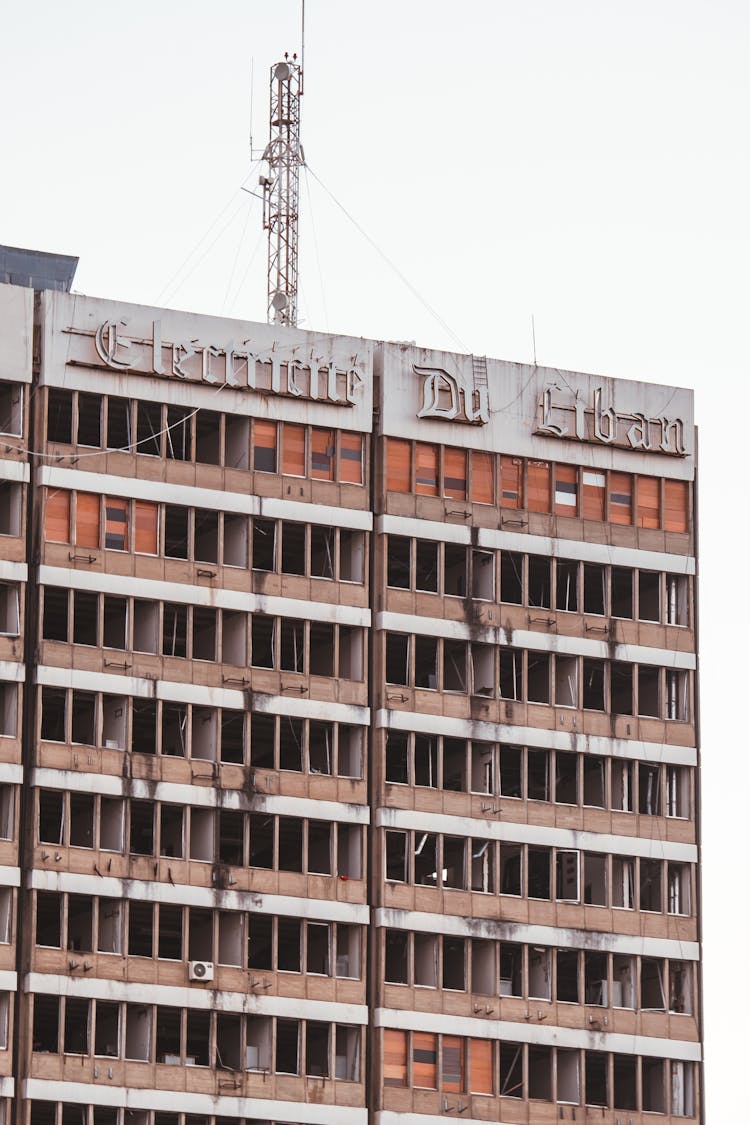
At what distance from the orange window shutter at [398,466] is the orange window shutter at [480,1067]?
86.2 ft

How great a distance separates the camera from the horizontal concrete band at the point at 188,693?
479 feet

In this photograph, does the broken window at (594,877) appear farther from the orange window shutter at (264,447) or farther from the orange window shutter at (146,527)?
the orange window shutter at (146,527)

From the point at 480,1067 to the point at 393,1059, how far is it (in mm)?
4205

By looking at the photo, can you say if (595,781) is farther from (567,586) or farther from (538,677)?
(567,586)

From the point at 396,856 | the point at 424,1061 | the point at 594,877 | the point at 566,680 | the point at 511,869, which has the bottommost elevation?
the point at 424,1061

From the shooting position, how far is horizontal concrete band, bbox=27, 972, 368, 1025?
14275 cm

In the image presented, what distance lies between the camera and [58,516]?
147875 millimetres

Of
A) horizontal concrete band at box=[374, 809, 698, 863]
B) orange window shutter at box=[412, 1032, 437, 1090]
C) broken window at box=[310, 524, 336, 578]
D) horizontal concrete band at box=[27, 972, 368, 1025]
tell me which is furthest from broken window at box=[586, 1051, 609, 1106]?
broken window at box=[310, 524, 336, 578]

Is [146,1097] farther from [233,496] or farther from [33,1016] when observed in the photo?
[233,496]

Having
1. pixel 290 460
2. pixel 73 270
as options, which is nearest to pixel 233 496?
pixel 290 460

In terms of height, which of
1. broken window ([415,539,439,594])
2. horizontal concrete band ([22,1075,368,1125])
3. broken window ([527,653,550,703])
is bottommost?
horizontal concrete band ([22,1075,368,1125])

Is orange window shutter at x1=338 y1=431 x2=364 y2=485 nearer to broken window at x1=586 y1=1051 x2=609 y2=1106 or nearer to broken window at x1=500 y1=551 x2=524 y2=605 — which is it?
broken window at x1=500 y1=551 x2=524 y2=605

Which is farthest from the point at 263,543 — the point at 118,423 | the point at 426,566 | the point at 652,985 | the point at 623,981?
the point at 652,985

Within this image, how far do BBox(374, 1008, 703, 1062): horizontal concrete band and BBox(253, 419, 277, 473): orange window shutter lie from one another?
2568cm
